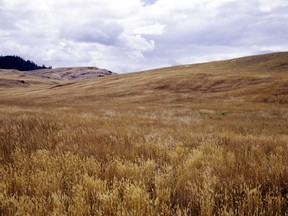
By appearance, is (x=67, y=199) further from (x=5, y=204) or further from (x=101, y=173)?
(x=101, y=173)

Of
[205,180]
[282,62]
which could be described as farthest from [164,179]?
[282,62]

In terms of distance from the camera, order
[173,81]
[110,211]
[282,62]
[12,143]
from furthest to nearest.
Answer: [282,62], [173,81], [12,143], [110,211]

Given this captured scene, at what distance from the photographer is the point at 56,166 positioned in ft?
16.8

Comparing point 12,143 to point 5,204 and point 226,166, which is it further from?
point 226,166

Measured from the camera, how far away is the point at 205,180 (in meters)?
4.36

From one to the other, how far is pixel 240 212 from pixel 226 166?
165cm

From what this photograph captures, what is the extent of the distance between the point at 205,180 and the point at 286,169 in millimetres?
1537

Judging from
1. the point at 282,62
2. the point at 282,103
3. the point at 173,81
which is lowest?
the point at 282,103

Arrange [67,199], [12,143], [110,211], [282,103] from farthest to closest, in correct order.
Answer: [282,103]
[12,143]
[67,199]
[110,211]

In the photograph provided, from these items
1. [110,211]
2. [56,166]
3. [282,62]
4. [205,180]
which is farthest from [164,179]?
[282,62]

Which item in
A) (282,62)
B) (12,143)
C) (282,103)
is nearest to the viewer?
(12,143)

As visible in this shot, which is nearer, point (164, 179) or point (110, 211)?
point (110, 211)

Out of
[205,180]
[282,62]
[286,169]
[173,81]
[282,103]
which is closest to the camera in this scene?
[205,180]

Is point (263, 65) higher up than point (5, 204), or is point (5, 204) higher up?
point (263, 65)
